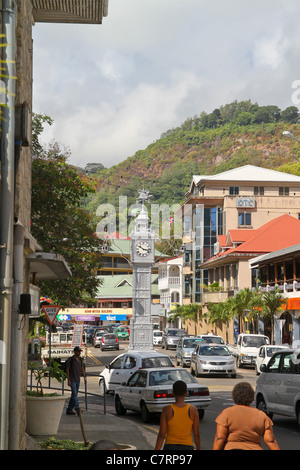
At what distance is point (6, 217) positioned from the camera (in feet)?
27.9

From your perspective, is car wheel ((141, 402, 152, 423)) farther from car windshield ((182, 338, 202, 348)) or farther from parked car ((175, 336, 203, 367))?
car windshield ((182, 338, 202, 348))

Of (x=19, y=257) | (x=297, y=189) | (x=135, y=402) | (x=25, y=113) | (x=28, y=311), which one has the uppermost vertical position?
(x=297, y=189)

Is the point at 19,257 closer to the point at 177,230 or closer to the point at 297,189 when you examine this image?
the point at 297,189

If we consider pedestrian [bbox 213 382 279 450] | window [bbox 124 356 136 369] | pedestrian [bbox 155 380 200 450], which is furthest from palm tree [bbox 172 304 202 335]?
pedestrian [bbox 213 382 279 450]

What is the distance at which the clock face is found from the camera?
5947cm

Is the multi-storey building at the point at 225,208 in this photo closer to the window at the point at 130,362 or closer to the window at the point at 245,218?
the window at the point at 245,218

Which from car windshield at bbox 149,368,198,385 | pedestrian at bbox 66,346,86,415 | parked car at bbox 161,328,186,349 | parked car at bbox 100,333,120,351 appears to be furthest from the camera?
parked car at bbox 100,333,120,351

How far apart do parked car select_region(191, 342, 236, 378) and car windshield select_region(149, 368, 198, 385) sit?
1358cm

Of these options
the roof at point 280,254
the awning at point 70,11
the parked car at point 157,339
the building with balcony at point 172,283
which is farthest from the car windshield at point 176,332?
the awning at point 70,11

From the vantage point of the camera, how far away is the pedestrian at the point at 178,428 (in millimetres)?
7945

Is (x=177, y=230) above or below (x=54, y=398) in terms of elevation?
above

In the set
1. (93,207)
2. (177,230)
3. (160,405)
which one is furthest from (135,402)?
(93,207)

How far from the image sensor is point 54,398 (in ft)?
46.0
